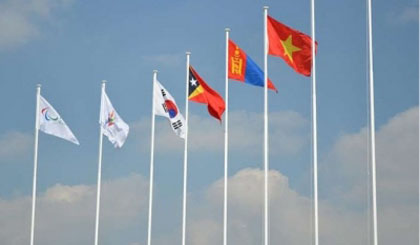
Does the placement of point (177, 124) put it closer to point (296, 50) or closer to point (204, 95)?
point (204, 95)

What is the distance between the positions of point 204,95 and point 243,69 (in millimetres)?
3822

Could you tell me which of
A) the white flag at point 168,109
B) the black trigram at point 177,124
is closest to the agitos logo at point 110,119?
the white flag at point 168,109

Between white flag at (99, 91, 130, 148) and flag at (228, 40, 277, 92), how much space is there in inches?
346

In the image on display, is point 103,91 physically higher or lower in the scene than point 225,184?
higher

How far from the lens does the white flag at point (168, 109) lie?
44.2 metres

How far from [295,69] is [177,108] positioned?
33.0 ft

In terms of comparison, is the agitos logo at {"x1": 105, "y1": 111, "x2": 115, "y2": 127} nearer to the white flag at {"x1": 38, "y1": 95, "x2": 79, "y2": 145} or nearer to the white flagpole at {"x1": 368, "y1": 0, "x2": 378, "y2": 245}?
the white flag at {"x1": 38, "y1": 95, "x2": 79, "y2": 145}

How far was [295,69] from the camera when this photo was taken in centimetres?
3584

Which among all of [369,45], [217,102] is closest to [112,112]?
[217,102]

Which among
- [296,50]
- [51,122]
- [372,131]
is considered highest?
[296,50]

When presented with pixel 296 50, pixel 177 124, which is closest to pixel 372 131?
pixel 296 50

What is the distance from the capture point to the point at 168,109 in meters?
44.2

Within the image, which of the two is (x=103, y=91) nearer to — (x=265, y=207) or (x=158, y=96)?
(x=158, y=96)

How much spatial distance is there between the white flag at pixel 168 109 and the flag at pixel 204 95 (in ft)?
6.13
